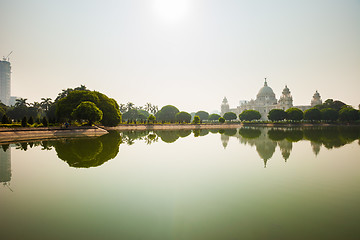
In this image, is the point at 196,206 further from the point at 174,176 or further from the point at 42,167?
the point at 42,167

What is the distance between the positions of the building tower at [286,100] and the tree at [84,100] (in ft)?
308

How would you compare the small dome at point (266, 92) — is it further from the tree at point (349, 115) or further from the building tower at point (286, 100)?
the tree at point (349, 115)

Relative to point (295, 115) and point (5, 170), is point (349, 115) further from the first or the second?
point (5, 170)

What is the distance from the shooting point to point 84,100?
43.1 meters

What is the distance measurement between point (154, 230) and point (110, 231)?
1.15 metres

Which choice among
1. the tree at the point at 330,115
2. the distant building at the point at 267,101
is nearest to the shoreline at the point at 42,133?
the tree at the point at 330,115

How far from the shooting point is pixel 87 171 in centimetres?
1204

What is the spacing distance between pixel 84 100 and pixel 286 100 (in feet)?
333

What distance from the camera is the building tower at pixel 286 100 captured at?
11194 centimetres

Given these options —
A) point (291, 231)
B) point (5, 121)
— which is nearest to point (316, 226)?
point (291, 231)

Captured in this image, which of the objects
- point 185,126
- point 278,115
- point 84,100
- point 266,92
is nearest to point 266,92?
point 266,92

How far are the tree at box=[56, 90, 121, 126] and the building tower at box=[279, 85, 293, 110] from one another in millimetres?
93816

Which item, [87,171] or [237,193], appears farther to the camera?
[87,171]

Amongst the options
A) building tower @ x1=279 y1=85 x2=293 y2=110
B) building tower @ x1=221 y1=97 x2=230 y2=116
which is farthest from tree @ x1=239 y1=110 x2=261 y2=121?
building tower @ x1=221 y1=97 x2=230 y2=116
